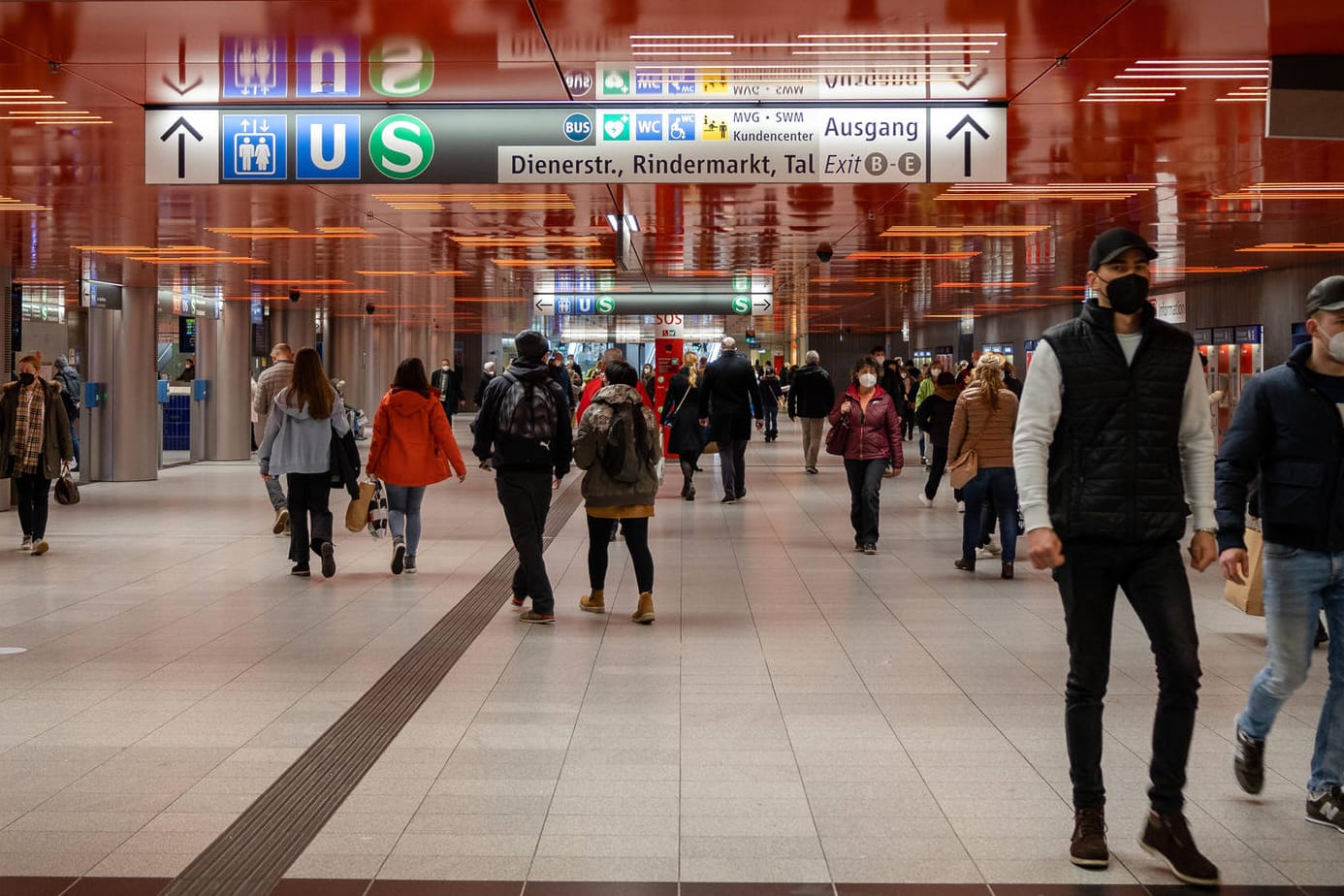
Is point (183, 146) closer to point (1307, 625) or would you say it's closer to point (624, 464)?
point (624, 464)

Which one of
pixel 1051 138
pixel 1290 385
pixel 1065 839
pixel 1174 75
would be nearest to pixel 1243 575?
pixel 1290 385

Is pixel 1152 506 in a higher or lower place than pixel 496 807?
higher

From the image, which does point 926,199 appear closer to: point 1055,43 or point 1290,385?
point 1055,43

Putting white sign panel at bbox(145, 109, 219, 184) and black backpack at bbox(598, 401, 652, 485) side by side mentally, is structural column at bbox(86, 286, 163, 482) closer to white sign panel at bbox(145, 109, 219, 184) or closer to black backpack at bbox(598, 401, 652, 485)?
white sign panel at bbox(145, 109, 219, 184)

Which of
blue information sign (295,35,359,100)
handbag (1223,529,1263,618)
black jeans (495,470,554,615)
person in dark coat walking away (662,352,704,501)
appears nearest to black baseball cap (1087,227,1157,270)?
handbag (1223,529,1263,618)

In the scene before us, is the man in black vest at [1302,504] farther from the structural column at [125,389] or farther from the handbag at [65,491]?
the structural column at [125,389]

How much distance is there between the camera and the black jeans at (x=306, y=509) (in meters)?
11.1

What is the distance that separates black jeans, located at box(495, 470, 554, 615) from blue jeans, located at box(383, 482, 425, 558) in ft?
8.44

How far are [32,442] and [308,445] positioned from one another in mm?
3462

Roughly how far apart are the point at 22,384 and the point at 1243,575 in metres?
11.5

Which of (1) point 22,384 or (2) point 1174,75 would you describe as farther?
(1) point 22,384

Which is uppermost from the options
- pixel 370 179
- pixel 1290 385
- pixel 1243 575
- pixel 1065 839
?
pixel 370 179

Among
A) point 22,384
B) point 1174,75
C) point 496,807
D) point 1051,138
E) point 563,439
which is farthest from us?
point 22,384

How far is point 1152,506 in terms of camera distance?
4.29 m
